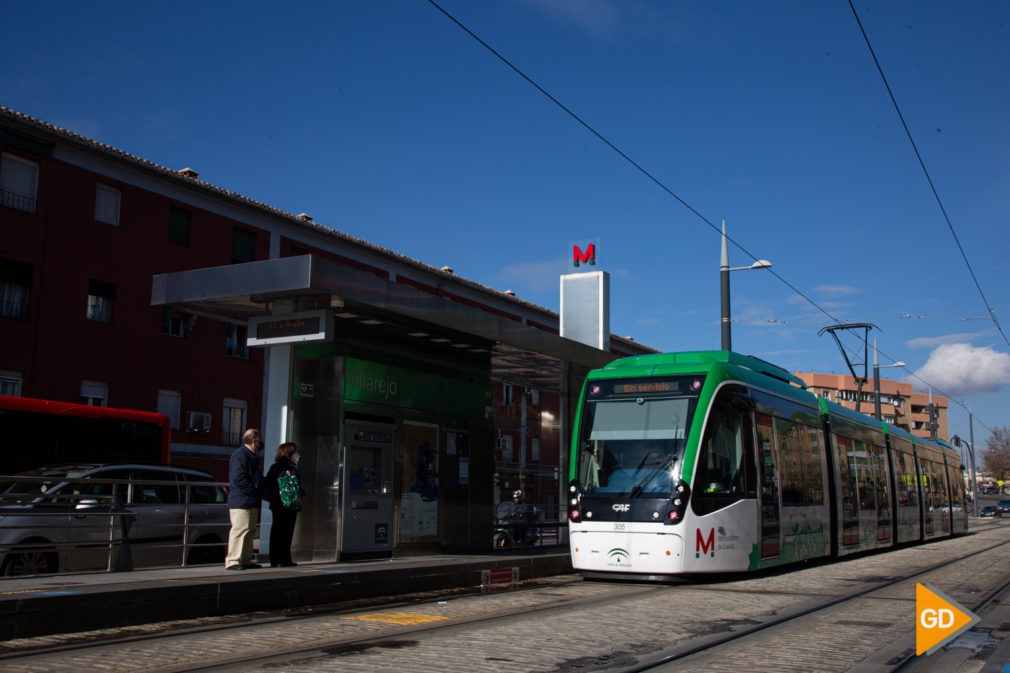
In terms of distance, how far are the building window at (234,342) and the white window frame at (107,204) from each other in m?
5.81

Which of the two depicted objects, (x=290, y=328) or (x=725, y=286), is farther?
(x=725, y=286)

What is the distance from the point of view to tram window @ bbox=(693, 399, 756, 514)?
12.1m

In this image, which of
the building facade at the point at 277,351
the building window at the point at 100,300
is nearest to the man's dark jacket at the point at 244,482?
the building facade at the point at 277,351

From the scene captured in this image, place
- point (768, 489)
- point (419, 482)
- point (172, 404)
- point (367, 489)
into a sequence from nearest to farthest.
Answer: point (768, 489) < point (367, 489) < point (419, 482) < point (172, 404)

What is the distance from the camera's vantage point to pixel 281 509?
11977 millimetres

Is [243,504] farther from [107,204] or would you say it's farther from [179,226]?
[179,226]

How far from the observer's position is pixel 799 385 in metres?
17.3

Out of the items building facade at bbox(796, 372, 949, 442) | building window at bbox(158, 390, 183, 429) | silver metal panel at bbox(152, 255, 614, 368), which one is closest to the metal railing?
silver metal panel at bbox(152, 255, 614, 368)

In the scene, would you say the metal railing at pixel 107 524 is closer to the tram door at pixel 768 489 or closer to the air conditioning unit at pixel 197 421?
the tram door at pixel 768 489

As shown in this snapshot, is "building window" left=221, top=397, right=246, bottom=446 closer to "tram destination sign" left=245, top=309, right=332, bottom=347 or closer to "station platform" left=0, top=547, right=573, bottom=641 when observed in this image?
"station platform" left=0, top=547, right=573, bottom=641

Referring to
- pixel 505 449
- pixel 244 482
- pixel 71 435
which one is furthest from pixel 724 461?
pixel 71 435

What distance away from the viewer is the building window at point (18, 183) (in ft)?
94.5

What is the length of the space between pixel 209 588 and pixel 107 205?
26.1 meters

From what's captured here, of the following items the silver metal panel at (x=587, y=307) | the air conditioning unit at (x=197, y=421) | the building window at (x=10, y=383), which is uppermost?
the silver metal panel at (x=587, y=307)
